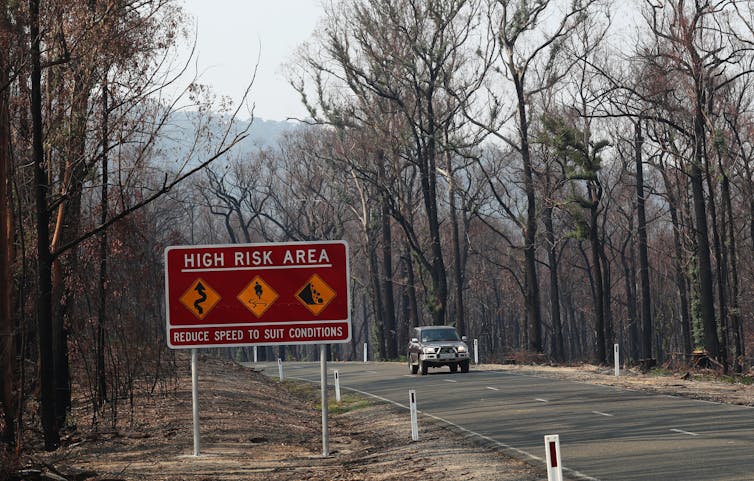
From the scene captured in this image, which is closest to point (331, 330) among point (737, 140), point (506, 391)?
point (506, 391)

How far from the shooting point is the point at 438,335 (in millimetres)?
41781

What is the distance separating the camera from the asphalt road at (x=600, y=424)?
48.4 feet

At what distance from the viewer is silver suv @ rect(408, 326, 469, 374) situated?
136 feet

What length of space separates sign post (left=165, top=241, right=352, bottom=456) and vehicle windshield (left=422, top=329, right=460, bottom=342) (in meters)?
23.4

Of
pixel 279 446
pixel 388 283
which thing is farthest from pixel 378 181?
pixel 279 446

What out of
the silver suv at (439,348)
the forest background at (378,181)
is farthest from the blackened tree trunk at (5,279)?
the silver suv at (439,348)

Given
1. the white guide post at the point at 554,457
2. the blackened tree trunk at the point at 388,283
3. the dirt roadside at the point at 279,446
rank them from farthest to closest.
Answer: the blackened tree trunk at the point at 388,283 → the dirt roadside at the point at 279,446 → the white guide post at the point at 554,457

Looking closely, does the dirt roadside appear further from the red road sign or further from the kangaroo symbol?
the kangaroo symbol

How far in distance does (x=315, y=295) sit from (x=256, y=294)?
3.27 feet

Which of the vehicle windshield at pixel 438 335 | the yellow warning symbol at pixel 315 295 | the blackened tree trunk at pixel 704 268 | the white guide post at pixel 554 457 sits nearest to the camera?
the white guide post at pixel 554 457

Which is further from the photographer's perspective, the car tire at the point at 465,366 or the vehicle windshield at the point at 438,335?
the car tire at the point at 465,366

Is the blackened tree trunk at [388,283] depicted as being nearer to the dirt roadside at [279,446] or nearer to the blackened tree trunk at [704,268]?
the blackened tree trunk at [704,268]

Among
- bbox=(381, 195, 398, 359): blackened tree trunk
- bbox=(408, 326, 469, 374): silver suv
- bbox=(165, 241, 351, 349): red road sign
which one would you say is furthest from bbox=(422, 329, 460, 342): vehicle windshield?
bbox=(381, 195, 398, 359): blackened tree trunk

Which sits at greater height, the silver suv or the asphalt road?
the silver suv
